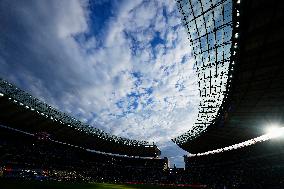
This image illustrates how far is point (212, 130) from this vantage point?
3897 centimetres

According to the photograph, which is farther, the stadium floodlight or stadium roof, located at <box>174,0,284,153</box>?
the stadium floodlight

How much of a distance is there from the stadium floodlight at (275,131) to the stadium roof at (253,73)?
99cm

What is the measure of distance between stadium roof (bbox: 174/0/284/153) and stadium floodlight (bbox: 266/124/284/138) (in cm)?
99

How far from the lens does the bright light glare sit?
34.5 metres

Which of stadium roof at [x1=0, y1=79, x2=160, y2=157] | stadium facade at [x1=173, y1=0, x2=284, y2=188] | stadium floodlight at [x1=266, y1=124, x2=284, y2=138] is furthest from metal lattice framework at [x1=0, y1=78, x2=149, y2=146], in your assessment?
stadium floodlight at [x1=266, y1=124, x2=284, y2=138]

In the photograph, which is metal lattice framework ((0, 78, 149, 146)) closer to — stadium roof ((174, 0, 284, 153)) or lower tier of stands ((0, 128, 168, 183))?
lower tier of stands ((0, 128, 168, 183))

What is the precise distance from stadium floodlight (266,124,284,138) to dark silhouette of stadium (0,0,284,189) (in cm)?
36

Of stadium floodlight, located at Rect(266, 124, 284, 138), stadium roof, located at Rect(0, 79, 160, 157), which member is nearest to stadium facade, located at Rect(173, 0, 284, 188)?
stadium floodlight, located at Rect(266, 124, 284, 138)

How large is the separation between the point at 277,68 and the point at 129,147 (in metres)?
51.0

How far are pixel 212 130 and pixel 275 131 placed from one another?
8625 millimetres

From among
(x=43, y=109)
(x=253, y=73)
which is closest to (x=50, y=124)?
(x=43, y=109)

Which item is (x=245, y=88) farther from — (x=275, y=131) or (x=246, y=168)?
(x=246, y=168)

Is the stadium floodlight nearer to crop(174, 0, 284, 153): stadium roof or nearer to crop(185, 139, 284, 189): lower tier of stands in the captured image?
crop(174, 0, 284, 153): stadium roof

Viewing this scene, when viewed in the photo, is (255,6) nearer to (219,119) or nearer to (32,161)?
(219,119)
